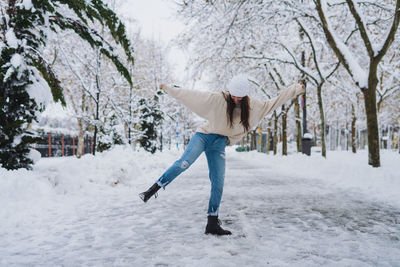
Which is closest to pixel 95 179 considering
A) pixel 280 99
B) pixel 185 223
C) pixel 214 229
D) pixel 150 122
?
pixel 185 223

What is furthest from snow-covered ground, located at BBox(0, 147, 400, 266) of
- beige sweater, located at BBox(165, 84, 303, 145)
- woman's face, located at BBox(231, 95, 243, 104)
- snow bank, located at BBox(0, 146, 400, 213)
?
woman's face, located at BBox(231, 95, 243, 104)

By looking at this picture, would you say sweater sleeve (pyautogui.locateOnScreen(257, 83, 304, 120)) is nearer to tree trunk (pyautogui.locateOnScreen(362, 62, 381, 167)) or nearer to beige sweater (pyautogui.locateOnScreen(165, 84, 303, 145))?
beige sweater (pyautogui.locateOnScreen(165, 84, 303, 145))

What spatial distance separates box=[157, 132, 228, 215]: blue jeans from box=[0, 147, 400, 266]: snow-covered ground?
470mm

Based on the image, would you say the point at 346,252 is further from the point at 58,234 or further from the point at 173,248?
the point at 58,234

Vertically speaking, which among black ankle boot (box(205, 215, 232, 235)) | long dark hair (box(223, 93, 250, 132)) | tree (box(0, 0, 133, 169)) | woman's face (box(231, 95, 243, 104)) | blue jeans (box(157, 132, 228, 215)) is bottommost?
black ankle boot (box(205, 215, 232, 235))

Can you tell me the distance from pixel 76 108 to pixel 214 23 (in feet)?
57.7

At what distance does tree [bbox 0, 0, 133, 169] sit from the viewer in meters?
5.70

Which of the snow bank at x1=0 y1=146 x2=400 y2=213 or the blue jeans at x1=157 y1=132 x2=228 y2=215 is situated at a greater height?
the blue jeans at x1=157 y1=132 x2=228 y2=215

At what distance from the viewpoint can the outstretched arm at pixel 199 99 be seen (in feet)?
12.2

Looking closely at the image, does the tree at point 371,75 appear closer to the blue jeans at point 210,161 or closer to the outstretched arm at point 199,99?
the blue jeans at point 210,161

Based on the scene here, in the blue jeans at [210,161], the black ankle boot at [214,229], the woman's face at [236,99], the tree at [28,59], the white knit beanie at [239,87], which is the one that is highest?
the tree at [28,59]

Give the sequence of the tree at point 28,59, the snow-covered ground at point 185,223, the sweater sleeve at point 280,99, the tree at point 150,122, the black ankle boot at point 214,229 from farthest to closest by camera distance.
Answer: the tree at point 150,122 → the tree at point 28,59 → the sweater sleeve at point 280,99 → the black ankle boot at point 214,229 → the snow-covered ground at point 185,223

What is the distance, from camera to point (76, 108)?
24.9 m

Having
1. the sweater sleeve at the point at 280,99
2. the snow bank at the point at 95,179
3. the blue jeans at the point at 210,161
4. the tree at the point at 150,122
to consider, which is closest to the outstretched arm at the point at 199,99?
the blue jeans at the point at 210,161
